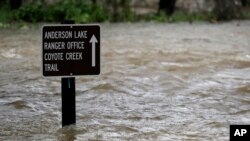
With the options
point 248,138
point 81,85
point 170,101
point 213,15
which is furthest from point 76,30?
point 213,15

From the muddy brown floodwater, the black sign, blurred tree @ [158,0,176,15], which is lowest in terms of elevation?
the muddy brown floodwater

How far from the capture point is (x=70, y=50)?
6.29 metres

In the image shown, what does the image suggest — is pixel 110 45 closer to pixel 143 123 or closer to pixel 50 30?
pixel 143 123

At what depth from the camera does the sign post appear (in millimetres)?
6211

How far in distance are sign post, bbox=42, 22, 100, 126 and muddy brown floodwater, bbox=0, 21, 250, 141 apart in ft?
2.69

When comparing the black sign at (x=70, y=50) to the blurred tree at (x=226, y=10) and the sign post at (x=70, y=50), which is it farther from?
the blurred tree at (x=226, y=10)

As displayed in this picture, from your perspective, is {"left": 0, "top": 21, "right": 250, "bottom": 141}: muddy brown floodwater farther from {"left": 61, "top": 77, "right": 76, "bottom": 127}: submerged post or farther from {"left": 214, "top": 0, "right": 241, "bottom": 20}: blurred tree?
{"left": 214, "top": 0, "right": 241, "bottom": 20}: blurred tree

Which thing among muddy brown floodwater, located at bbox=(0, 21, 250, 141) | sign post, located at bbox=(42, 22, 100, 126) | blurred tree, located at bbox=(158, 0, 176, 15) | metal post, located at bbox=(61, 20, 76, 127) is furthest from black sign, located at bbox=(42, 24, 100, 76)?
blurred tree, located at bbox=(158, 0, 176, 15)

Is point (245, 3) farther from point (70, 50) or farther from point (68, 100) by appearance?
point (70, 50)

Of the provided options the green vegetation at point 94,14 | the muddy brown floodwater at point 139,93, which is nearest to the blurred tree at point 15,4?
the green vegetation at point 94,14

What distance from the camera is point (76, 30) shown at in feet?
20.6

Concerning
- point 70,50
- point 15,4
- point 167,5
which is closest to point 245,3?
point 167,5

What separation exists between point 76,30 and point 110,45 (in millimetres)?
8484

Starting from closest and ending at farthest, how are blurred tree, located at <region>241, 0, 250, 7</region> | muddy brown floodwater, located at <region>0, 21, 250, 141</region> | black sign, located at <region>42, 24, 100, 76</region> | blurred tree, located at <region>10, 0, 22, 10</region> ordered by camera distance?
black sign, located at <region>42, 24, 100, 76</region> → muddy brown floodwater, located at <region>0, 21, 250, 141</region> → blurred tree, located at <region>241, 0, 250, 7</region> → blurred tree, located at <region>10, 0, 22, 10</region>
